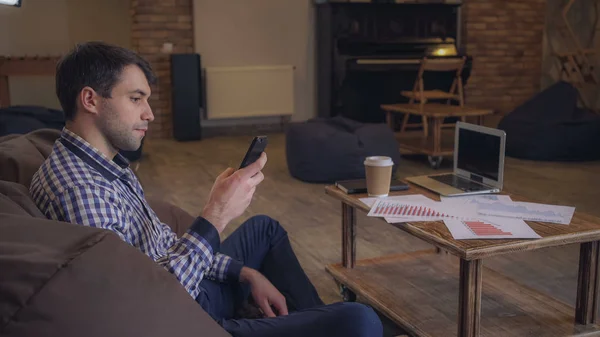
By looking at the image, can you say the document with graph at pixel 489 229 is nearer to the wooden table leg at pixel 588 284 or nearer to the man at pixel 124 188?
the wooden table leg at pixel 588 284

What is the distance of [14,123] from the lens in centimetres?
432

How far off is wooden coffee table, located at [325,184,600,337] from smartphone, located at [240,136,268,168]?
53 cm

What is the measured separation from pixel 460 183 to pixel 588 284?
1.77ft

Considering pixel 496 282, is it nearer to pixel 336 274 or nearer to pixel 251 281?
pixel 336 274

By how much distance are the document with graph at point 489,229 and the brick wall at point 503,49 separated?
5.91 m

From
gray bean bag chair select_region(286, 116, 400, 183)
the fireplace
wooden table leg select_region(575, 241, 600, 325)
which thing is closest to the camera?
wooden table leg select_region(575, 241, 600, 325)

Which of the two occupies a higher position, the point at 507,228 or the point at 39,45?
the point at 39,45

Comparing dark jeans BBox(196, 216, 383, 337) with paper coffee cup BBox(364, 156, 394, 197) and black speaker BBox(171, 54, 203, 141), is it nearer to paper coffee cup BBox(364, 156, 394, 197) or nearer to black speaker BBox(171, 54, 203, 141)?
paper coffee cup BBox(364, 156, 394, 197)

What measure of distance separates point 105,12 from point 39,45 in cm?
76

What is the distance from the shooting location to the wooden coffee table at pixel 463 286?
1.76 metres

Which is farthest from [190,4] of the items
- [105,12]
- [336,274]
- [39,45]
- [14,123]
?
[336,274]

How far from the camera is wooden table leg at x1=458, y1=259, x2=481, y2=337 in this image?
5.75 ft

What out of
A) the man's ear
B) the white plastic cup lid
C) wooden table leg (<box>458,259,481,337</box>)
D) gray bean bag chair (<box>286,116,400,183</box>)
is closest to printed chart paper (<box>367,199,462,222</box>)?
the white plastic cup lid

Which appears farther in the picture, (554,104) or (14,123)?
(554,104)
